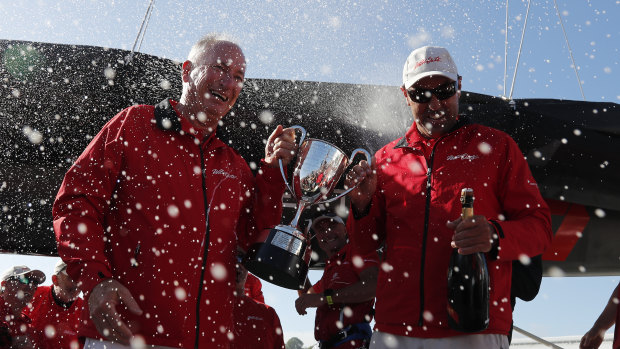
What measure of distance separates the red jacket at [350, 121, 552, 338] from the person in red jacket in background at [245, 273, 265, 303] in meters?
1.98

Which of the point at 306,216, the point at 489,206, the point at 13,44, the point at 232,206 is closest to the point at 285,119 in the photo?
the point at 306,216

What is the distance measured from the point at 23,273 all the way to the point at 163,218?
395 centimetres

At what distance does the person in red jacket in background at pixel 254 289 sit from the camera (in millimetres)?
3918

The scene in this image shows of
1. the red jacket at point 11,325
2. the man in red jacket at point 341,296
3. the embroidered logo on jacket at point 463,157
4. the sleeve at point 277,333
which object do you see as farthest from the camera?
the red jacket at point 11,325

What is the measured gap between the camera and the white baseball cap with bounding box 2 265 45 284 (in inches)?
193

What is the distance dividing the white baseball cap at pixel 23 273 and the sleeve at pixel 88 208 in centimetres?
382

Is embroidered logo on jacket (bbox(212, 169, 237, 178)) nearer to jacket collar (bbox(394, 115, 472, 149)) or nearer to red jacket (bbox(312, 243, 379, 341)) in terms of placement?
jacket collar (bbox(394, 115, 472, 149))

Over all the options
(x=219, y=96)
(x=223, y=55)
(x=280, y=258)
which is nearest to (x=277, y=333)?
(x=280, y=258)

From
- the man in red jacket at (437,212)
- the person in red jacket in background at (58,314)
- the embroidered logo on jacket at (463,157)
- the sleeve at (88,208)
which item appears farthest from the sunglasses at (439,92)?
the person in red jacket in background at (58,314)

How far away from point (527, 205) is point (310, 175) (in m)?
0.82

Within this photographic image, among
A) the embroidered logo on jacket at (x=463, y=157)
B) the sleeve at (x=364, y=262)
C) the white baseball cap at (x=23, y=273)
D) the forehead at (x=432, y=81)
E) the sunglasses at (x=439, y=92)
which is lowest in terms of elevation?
the white baseball cap at (x=23, y=273)

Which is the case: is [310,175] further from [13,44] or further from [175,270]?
[13,44]

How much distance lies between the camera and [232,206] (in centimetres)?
189

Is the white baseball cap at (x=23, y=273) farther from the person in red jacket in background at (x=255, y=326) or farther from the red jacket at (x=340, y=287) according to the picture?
the red jacket at (x=340, y=287)
